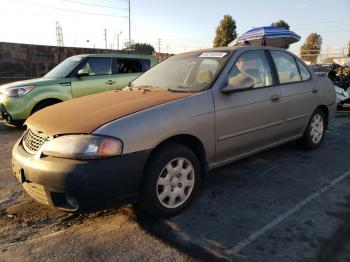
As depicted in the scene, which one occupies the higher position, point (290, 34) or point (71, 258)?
point (290, 34)

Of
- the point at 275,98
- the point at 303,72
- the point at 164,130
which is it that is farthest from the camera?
the point at 303,72

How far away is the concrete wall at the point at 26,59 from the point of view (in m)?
17.6

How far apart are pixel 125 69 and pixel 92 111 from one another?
5532 millimetres

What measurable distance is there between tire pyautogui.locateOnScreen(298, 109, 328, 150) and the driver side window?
130cm

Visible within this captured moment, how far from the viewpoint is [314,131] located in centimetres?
529

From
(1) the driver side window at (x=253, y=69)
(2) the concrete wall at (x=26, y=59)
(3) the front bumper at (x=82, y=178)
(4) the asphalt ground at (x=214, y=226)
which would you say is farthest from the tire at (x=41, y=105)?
(2) the concrete wall at (x=26, y=59)

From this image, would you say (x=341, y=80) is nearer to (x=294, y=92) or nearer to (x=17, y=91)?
(x=294, y=92)

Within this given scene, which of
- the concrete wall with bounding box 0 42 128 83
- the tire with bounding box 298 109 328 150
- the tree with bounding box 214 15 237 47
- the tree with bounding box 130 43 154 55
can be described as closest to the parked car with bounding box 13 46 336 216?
the tire with bounding box 298 109 328 150

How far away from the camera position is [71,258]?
2609 millimetres

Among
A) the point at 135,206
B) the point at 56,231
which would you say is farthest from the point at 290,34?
the point at 56,231

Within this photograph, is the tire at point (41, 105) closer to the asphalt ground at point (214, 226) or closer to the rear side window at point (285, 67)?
the asphalt ground at point (214, 226)

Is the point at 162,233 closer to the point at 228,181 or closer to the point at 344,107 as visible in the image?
the point at 228,181

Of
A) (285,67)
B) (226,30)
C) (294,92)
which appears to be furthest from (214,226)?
(226,30)

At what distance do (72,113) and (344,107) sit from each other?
31.6ft
